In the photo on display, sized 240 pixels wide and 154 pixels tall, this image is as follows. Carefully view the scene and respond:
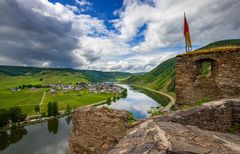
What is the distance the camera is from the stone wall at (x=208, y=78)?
8.32 metres

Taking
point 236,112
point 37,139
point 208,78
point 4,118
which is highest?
point 208,78

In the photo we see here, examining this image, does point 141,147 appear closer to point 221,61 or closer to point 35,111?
point 221,61

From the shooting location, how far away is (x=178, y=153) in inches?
94.3

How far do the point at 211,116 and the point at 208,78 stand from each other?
4.17m

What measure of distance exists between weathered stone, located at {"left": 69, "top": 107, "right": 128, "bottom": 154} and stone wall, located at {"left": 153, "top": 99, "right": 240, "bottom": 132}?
1675 mm

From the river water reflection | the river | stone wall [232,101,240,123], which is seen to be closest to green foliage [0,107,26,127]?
the river

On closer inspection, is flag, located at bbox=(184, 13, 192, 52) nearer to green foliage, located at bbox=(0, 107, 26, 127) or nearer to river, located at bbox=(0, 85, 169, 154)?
river, located at bbox=(0, 85, 169, 154)

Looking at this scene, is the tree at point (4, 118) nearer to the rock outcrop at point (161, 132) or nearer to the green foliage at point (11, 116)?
the green foliage at point (11, 116)

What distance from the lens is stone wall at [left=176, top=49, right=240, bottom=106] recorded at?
8.32 meters

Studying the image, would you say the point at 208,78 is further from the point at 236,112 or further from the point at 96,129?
the point at 96,129

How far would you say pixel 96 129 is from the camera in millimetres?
6621

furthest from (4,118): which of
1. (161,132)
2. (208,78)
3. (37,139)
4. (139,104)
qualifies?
(161,132)

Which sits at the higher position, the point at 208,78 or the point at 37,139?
the point at 208,78

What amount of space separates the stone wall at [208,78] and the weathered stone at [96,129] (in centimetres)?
494
